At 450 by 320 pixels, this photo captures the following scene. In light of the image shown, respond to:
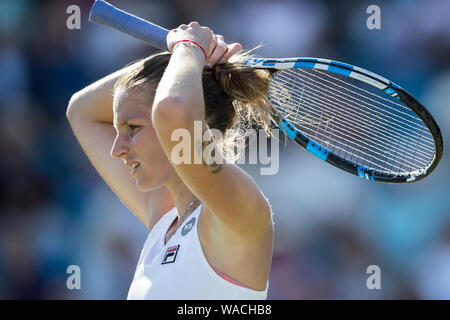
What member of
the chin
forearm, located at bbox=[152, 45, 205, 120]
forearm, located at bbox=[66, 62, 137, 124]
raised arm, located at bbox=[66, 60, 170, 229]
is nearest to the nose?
the chin

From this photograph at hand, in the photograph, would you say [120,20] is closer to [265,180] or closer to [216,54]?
[216,54]

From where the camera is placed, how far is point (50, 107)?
591 cm

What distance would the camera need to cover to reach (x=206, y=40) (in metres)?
2.24

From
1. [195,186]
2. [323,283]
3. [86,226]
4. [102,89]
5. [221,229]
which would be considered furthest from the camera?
[86,226]

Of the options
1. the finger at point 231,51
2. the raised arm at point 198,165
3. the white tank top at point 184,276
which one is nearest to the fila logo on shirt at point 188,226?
the white tank top at point 184,276

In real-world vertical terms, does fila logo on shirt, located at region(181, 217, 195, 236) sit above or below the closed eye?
below

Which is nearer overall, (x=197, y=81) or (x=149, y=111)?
(x=197, y=81)

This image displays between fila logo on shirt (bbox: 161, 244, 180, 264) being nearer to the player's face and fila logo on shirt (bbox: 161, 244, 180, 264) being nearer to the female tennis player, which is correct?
the female tennis player

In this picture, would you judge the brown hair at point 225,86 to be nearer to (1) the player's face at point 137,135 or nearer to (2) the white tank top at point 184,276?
(1) the player's face at point 137,135

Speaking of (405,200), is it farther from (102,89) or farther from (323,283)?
(102,89)

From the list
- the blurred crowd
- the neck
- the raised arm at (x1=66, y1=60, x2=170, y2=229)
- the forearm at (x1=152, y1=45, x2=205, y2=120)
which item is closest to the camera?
the forearm at (x1=152, y1=45, x2=205, y2=120)

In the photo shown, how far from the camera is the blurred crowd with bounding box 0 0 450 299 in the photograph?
4.81m
